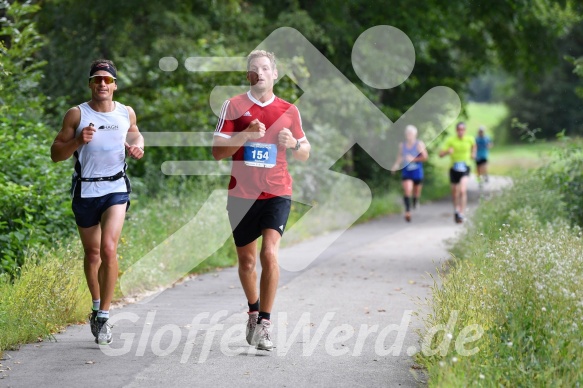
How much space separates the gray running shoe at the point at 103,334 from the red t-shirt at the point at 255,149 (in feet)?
4.60

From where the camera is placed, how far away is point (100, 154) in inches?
308

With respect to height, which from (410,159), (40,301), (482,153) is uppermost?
(482,153)

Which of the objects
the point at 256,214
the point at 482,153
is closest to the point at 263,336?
the point at 256,214

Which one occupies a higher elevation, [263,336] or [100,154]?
[100,154]

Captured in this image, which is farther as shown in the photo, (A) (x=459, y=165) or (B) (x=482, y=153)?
(B) (x=482, y=153)

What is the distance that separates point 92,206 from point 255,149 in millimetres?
1352

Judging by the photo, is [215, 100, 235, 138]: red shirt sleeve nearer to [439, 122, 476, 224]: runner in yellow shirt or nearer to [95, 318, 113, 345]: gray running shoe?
[95, 318, 113, 345]: gray running shoe

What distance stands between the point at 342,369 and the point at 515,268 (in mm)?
1352

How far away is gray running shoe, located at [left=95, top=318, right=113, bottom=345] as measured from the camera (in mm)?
7809

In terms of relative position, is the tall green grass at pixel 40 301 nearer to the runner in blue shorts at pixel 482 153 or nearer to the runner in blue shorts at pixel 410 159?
the runner in blue shorts at pixel 410 159

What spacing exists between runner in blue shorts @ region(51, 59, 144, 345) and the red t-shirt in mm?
821

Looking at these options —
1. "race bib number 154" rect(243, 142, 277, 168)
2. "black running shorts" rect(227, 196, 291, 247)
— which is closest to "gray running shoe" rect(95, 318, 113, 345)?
"black running shorts" rect(227, 196, 291, 247)

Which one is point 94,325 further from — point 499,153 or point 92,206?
point 499,153

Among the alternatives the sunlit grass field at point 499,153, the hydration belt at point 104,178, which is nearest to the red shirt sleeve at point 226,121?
the hydration belt at point 104,178
